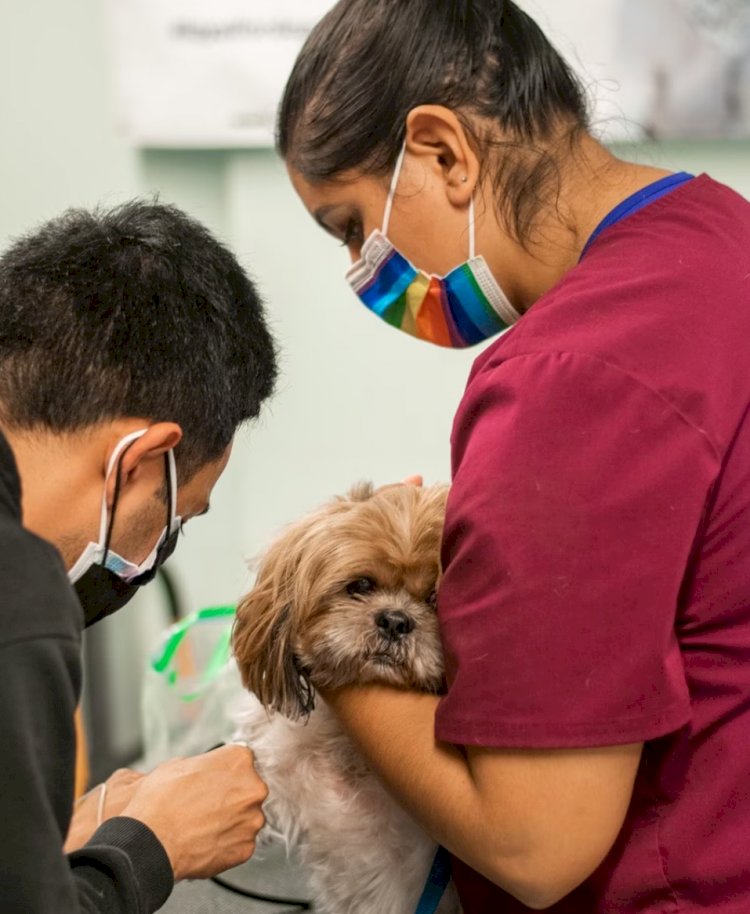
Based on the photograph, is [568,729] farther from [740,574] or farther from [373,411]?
[373,411]

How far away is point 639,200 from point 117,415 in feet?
1.91

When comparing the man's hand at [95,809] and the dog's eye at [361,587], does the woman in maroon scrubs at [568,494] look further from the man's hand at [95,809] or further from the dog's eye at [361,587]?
the man's hand at [95,809]

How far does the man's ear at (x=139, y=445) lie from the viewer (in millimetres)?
1105

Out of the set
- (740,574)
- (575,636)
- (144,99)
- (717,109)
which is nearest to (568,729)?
(575,636)

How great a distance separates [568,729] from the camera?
0.99 m

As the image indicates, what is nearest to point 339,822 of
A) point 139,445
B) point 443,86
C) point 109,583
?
point 109,583

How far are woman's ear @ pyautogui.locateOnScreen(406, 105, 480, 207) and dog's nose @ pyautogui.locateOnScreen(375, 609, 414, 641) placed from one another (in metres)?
0.52

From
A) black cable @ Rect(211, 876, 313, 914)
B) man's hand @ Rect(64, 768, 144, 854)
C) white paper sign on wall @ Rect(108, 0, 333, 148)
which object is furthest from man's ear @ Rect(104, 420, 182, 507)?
white paper sign on wall @ Rect(108, 0, 333, 148)

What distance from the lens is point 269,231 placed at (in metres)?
2.62

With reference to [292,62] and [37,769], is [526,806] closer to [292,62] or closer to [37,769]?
[37,769]

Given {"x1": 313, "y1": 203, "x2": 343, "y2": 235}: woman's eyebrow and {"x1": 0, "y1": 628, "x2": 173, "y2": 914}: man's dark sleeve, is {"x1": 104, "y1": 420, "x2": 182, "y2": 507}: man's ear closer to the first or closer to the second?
{"x1": 0, "y1": 628, "x2": 173, "y2": 914}: man's dark sleeve

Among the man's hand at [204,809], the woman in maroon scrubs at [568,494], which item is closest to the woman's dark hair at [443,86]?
the woman in maroon scrubs at [568,494]

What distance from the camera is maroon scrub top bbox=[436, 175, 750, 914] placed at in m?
0.98

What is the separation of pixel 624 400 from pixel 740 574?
21 cm
